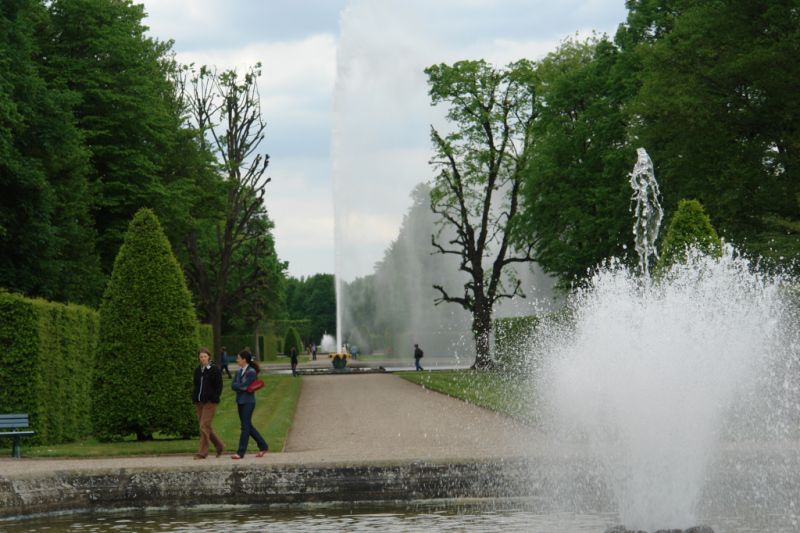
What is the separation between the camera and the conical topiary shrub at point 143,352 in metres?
21.7

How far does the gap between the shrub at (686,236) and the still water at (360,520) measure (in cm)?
1244

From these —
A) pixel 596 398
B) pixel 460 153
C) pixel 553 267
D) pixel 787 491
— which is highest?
pixel 460 153

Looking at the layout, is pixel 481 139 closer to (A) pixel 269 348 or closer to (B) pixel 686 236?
(B) pixel 686 236

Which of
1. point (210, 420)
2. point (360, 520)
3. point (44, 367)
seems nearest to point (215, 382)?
point (210, 420)

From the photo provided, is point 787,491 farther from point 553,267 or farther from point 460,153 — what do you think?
point 460,153

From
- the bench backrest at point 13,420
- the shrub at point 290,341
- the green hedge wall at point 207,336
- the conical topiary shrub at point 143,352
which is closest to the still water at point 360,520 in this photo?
the bench backrest at point 13,420

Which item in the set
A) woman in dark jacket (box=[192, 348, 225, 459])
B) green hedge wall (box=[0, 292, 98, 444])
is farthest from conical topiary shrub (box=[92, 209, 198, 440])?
woman in dark jacket (box=[192, 348, 225, 459])

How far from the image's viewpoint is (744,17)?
35.6 meters

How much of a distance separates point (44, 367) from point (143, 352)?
2054 millimetres

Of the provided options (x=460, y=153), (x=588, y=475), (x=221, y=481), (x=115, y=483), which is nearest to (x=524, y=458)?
(x=588, y=475)

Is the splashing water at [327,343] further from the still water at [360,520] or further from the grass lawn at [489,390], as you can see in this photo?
the still water at [360,520]

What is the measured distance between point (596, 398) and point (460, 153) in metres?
41.6

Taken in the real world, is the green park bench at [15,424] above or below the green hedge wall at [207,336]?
below

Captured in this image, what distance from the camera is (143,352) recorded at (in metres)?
21.7
